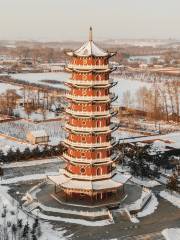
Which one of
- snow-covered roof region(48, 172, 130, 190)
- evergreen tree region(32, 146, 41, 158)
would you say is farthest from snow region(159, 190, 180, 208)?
evergreen tree region(32, 146, 41, 158)

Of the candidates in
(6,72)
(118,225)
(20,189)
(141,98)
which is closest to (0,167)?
(20,189)

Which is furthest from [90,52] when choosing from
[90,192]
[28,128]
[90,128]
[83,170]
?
[28,128]

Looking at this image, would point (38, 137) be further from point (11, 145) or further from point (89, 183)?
point (89, 183)

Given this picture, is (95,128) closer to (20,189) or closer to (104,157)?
(104,157)

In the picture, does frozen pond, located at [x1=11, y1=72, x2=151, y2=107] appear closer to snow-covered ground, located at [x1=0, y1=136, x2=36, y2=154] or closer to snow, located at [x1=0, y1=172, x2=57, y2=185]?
snow-covered ground, located at [x1=0, y1=136, x2=36, y2=154]

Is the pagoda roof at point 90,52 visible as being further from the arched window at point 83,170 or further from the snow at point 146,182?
the snow at point 146,182

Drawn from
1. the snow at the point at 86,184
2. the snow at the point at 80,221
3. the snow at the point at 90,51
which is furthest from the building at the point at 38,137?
the snow at the point at 80,221

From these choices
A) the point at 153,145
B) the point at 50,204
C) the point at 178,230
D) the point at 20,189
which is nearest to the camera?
the point at 178,230
